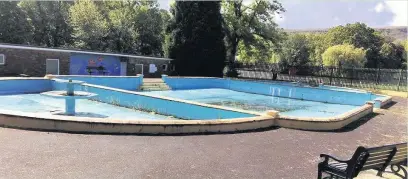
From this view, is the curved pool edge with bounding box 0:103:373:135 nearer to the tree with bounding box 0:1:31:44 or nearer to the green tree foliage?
the green tree foliage

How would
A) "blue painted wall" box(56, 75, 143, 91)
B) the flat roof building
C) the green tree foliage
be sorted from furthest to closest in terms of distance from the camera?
the green tree foliage → the flat roof building → "blue painted wall" box(56, 75, 143, 91)

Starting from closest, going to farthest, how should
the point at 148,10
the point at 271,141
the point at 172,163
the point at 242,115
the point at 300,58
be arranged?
the point at 172,163 → the point at 271,141 → the point at 242,115 → the point at 148,10 → the point at 300,58

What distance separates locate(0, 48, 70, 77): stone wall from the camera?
72.4 ft

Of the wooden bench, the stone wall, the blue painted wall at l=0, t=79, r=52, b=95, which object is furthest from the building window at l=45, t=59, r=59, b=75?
the wooden bench

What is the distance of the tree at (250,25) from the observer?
37.8 metres

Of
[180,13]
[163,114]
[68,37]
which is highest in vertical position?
[180,13]

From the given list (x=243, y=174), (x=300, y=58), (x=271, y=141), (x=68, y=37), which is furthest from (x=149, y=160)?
(x=300, y=58)

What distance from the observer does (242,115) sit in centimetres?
1012

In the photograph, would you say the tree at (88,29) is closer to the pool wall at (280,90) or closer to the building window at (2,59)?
the building window at (2,59)

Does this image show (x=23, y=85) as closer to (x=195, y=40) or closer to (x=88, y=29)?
(x=195, y=40)

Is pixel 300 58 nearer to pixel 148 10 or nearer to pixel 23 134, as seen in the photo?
pixel 148 10

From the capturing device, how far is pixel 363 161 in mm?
4648

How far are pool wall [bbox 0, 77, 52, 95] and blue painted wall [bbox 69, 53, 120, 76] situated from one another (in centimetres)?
838

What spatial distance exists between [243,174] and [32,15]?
3879 cm
